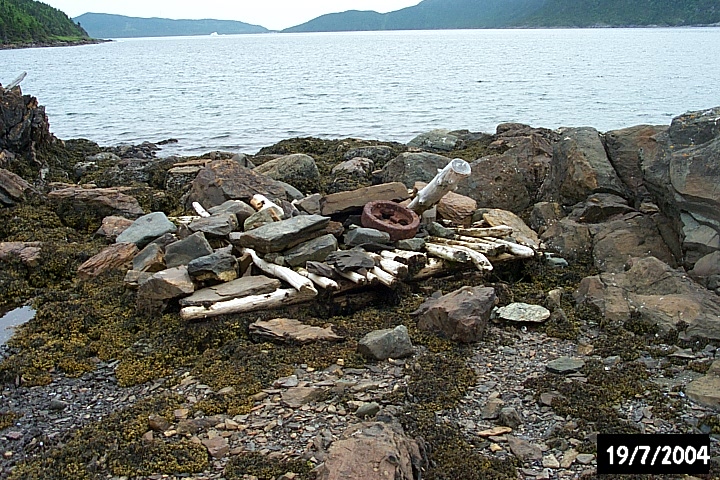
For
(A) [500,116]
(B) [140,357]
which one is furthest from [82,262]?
(A) [500,116]

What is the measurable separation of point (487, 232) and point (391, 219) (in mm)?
1576

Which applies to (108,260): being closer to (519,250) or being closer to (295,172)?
(519,250)

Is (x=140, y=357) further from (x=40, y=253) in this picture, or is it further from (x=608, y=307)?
(x=608, y=307)

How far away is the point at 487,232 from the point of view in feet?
35.7

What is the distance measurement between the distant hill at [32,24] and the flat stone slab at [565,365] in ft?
432

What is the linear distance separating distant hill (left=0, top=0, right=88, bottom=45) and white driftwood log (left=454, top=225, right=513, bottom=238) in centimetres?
12820

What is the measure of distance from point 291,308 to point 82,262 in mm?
4356

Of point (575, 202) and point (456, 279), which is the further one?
point (575, 202)

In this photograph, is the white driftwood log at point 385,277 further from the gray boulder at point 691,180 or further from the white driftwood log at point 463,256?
the gray boulder at point 691,180

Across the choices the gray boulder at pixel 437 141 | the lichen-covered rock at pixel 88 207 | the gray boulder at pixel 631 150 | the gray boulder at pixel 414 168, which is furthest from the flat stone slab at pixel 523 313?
the gray boulder at pixel 437 141

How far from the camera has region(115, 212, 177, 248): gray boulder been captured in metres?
10.9

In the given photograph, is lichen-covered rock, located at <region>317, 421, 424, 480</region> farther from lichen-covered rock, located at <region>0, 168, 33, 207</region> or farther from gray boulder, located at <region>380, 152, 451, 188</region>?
lichen-covered rock, located at <region>0, 168, 33, 207</region>

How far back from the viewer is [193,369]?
7.33 meters

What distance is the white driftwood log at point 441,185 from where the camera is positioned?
1106 cm
